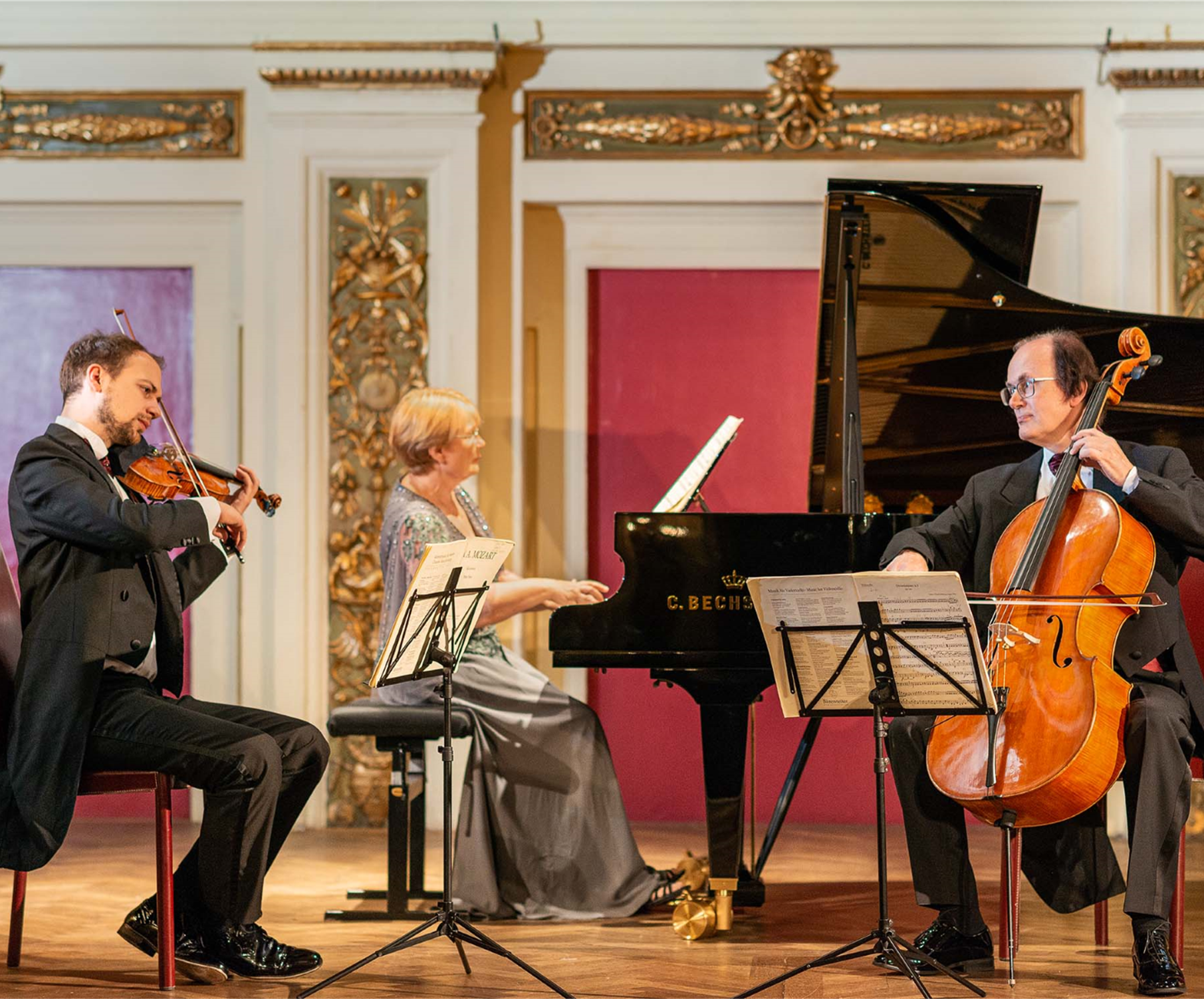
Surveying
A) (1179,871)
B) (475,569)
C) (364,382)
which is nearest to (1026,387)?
(1179,871)

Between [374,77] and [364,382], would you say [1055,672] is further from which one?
[374,77]

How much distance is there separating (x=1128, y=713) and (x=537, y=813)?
1.54 m

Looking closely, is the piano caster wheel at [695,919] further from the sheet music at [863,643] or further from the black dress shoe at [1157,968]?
the black dress shoe at [1157,968]

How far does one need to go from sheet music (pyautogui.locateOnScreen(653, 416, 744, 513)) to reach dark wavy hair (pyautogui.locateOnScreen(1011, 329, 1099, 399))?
2.80 ft

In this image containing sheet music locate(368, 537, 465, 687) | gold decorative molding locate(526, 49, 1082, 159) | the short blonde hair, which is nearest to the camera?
sheet music locate(368, 537, 465, 687)

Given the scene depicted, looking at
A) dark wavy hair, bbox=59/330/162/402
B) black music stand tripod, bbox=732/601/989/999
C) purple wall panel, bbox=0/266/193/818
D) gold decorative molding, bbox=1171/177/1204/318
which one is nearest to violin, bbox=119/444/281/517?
dark wavy hair, bbox=59/330/162/402

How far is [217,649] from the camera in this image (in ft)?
17.3

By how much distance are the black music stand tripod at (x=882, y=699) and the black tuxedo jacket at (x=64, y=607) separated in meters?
1.41

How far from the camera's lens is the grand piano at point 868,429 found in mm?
3521

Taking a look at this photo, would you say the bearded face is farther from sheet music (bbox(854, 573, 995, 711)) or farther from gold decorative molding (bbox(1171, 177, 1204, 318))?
gold decorative molding (bbox(1171, 177, 1204, 318))

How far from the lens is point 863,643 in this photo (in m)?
2.72

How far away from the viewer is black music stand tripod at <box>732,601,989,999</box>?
2.66 m

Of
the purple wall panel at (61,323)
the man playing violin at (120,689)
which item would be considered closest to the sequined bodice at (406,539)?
the man playing violin at (120,689)

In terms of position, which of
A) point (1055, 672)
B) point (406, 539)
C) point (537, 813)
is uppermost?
point (406, 539)
